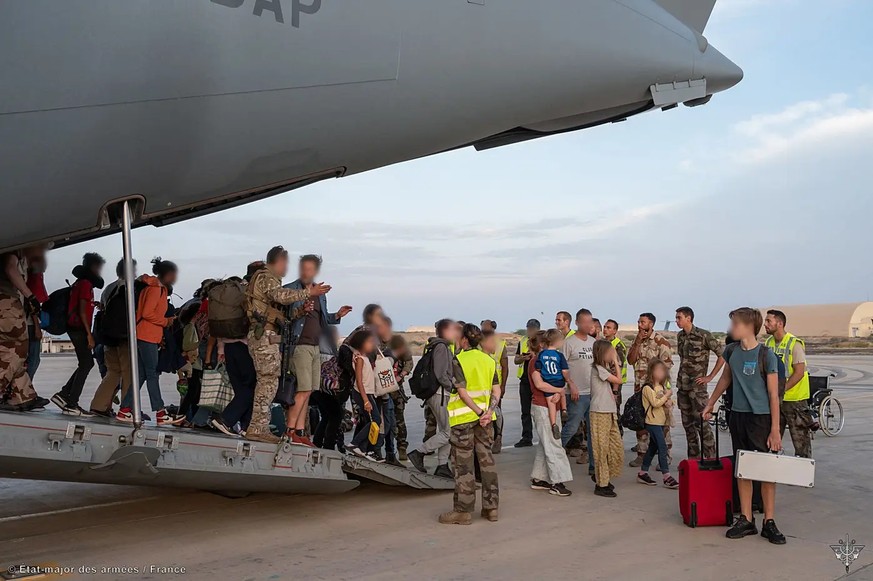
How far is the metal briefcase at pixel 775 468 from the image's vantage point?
5.46m

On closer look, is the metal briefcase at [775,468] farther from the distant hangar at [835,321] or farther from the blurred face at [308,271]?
the distant hangar at [835,321]

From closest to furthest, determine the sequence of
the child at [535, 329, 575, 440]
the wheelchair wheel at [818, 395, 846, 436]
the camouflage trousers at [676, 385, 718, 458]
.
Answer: the child at [535, 329, 575, 440]
the camouflage trousers at [676, 385, 718, 458]
the wheelchair wheel at [818, 395, 846, 436]

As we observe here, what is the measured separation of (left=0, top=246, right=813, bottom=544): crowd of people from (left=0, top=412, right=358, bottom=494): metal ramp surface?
0.21 meters

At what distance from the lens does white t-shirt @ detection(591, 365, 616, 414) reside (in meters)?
7.31

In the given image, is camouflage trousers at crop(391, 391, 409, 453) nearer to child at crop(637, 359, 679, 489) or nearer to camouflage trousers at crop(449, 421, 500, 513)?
camouflage trousers at crop(449, 421, 500, 513)

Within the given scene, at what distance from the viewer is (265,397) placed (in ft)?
19.6

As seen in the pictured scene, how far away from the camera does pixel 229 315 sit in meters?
6.20

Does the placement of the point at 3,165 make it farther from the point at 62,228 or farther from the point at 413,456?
the point at 413,456

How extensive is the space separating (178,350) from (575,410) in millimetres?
4341

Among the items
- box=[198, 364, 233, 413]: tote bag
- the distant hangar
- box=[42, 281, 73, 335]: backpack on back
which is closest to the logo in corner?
box=[198, 364, 233, 413]: tote bag

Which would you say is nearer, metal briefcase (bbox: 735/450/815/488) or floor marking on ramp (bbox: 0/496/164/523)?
metal briefcase (bbox: 735/450/815/488)

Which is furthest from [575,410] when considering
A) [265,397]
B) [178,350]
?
[178,350]

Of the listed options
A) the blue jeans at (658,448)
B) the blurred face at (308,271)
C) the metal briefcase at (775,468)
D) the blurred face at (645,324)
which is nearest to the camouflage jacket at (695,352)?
the blurred face at (645,324)

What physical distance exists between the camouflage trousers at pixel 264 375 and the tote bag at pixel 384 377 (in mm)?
1928
